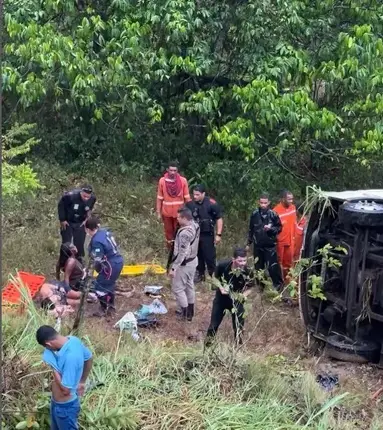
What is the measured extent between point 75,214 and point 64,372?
5.24 meters

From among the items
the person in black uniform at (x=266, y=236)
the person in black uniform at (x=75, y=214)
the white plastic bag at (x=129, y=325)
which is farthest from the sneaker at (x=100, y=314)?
the person in black uniform at (x=266, y=236)

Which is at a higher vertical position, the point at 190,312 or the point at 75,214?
the point at 75,214

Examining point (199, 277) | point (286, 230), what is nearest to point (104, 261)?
point (199, 277)

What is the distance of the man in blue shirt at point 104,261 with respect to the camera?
28.0ft

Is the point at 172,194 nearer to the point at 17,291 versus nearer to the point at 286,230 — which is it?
the point at 286,230

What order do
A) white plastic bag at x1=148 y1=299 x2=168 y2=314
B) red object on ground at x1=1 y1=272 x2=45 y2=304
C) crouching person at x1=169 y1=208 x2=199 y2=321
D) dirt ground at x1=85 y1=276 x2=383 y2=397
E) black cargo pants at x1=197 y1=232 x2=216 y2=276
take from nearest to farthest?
dirt ground at x1=85 y1=276 x2=383 y2=397, red object on ground at x1=1 y1=272 x2=45 y2=304, crouching person at x1=169 y1=208 x2=199 y2=321, white plastic bag at x1=148 y1=299 x2=168 y2=314, black cargo pants at x1=197 y1=232 x2=216 y2=276

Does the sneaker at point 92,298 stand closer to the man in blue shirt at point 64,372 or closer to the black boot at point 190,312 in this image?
the black boot at point 190,312

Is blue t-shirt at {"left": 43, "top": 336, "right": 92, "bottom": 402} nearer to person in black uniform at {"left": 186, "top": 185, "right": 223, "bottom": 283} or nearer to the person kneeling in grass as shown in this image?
the person kneeling in grass

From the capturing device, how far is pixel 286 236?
1031cm

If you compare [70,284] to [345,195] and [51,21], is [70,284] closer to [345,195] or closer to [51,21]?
[345,195]

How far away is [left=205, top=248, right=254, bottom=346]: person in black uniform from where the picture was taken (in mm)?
7465

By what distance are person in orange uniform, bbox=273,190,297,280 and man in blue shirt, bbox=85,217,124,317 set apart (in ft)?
8.25

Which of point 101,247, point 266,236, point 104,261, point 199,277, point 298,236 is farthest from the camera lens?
point 199,277

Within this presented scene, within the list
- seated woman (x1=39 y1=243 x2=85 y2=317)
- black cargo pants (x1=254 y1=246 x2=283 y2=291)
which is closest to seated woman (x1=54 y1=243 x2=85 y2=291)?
seated woman (x1=39 y1=243 x2=85 y2=317)
